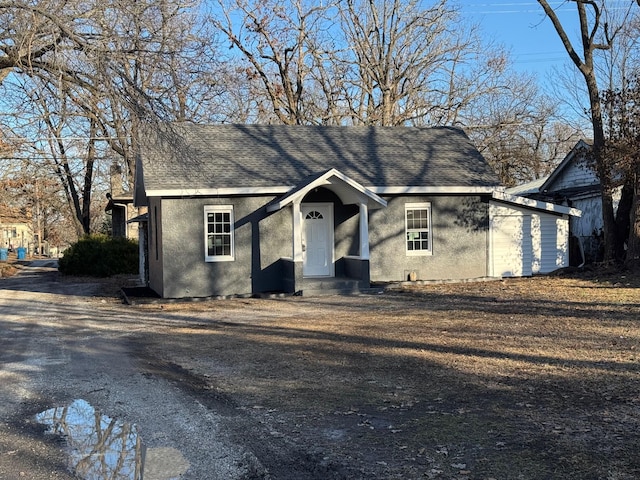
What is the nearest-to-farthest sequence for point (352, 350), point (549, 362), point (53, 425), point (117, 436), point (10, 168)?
point (117, 436) → point (53, 425) → point (549, 362) → point (352, 350) → point (10, 168)

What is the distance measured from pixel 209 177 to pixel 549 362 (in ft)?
39.1

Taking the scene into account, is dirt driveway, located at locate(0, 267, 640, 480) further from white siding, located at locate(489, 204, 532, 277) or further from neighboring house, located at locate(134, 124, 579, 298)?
white siding, located at locate(489, 204, 532, 277)

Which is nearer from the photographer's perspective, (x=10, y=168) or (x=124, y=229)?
(x=10, y=168)

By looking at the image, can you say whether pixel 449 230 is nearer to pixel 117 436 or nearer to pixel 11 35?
pixel 11 35

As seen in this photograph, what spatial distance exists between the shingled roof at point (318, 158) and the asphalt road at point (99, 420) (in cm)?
737

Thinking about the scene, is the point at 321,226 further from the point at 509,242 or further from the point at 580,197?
the point at 580,197

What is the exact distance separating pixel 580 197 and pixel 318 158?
42.1 ft

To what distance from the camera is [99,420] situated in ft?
19.8

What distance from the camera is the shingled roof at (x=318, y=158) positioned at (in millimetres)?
17734

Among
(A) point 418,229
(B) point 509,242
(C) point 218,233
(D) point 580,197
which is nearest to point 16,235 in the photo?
(C) point 218,233

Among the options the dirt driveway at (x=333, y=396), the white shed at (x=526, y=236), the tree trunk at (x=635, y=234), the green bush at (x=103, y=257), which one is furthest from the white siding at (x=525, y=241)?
the green bush at (x=103, y=257)

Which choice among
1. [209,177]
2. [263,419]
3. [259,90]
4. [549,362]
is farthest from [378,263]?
[259,90]

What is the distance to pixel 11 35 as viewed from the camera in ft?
39.0

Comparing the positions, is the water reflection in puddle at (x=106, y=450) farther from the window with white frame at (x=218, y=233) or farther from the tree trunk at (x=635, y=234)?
the tree trunk at (x=635, y=234)
